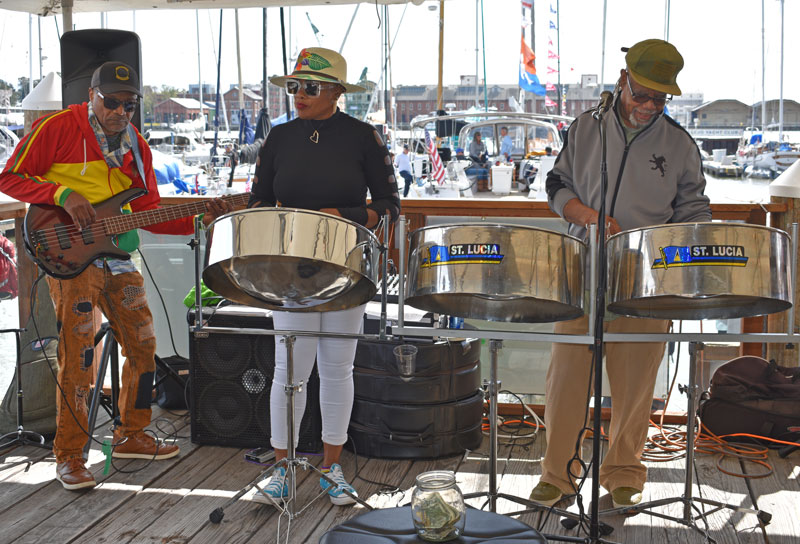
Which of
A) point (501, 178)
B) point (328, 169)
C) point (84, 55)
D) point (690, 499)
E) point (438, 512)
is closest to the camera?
point (438, 512)

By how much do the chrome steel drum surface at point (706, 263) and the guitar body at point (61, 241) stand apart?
4.64ft

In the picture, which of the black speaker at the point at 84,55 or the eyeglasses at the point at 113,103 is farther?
the black speaker at the point at 84,55

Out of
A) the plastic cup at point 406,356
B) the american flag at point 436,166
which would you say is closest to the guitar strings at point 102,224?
the plastic cup at point 406,356

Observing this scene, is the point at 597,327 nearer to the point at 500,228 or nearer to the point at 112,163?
the point at 500,228

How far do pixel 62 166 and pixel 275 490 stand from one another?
1039 mm

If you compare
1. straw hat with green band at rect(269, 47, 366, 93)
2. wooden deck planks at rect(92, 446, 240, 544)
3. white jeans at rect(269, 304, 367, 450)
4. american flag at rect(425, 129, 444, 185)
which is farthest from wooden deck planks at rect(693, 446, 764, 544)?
american flag at rect(425, 129, 444, 185)

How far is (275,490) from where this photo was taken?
222cm

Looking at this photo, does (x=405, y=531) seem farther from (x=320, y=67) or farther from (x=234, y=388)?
(x=234, y=388)

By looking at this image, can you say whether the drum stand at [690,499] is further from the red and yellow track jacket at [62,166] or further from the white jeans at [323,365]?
the red and yellow track jacket at [62,166]

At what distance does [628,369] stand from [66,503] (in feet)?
5.03

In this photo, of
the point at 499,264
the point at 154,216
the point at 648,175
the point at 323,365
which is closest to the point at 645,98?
the point at 648,175

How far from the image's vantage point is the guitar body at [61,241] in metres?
2.24

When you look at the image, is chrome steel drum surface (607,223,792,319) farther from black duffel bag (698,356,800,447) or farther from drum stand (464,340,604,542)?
black duffel bag (698,356,800,447)

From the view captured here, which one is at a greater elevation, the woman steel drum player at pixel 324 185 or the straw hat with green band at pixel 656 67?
the straw hat with green band at pixel 656 67
